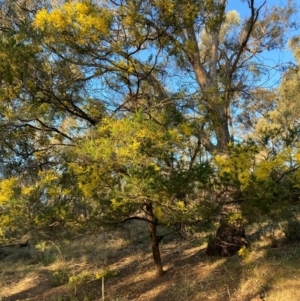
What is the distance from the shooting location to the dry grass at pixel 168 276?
17.3 ft

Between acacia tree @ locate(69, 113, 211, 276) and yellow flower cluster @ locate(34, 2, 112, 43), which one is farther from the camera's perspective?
yellow flower cluster @ locate(34, 2, 112, 43)

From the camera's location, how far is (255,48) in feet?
25.8

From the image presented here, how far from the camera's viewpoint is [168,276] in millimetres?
6500

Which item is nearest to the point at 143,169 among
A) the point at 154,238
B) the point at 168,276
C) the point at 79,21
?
the point at 79,21

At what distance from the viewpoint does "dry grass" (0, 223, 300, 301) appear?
526 cm

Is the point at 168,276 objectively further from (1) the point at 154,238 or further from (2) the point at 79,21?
(2) the point at 79,21

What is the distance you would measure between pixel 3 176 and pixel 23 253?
773 cm

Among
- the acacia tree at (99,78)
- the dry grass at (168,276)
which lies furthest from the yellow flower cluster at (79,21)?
the dry grass at (168,276)

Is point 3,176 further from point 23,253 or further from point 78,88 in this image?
point 23,253

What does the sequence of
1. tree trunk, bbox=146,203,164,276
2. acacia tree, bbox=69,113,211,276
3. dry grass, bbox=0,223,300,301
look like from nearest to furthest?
acacia tree, bbox=69,113,211,276 < dry grass, bbox=0,223,300,301 < tree trunk, bbox=146,203,164,276

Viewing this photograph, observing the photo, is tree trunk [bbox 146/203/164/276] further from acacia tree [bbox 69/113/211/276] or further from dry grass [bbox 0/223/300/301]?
acacia tree [bbox 69/113/211/276]

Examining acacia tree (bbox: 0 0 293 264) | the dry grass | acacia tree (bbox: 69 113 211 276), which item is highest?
acacia tree (bbox: 0 0 293 264)

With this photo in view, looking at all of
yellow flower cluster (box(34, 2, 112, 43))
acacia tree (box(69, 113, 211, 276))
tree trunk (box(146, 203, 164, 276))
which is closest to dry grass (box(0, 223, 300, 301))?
tree trunk (box(146, 203, 164, 276))

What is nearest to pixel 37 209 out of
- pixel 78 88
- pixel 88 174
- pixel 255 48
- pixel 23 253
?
pixel 88 174
